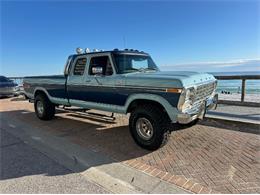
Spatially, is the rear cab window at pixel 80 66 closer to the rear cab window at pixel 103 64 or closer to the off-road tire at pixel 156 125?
the rear cab window at pixel 103 64

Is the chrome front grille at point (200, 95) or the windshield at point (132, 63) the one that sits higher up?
the windshield at point (132, 63)

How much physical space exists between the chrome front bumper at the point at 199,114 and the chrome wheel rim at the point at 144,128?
691 mm

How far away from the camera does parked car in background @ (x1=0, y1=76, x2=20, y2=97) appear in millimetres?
14447

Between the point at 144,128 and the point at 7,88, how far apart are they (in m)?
13.4

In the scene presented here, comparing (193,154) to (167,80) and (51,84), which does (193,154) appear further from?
(51,84)

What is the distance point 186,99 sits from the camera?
396 cm

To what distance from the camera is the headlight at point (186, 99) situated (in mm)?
3890

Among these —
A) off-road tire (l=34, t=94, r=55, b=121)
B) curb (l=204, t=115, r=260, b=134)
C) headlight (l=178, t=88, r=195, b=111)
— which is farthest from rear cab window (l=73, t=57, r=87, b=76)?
curb (l=204, t=115, r=260, b=134)

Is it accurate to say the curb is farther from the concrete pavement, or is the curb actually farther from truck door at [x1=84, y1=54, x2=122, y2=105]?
the concrete pavement

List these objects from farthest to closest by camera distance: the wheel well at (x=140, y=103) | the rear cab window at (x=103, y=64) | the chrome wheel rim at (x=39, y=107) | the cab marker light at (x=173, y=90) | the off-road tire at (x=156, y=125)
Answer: the chrome wheel rim at (x=39, y=107) < the rear cab window at (x=103, y=64) < the wheel well at (x=140, y=103) < the off-road tire at (x=156, y=125) < the cab marker light at (x=173, y=90)

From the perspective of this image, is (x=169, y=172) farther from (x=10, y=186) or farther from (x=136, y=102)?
(x=10, y=186)

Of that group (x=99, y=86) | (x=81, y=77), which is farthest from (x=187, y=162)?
(x=81, y=77)

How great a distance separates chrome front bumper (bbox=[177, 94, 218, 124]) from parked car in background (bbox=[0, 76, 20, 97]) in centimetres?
1406

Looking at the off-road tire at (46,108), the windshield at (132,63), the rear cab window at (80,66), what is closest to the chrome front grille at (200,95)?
the windshield at (132,63)
